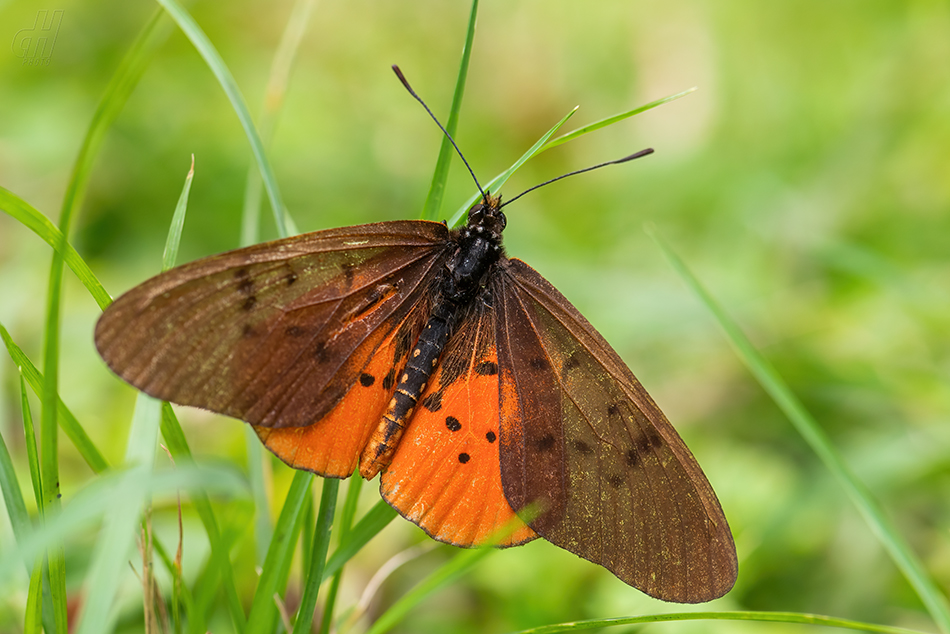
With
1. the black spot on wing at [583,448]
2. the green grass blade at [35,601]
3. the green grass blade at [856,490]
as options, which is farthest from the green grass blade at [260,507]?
the green grass blade at [856,490]

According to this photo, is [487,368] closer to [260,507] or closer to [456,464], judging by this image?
[456,464]

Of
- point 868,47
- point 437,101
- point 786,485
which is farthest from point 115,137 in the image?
point 868,47

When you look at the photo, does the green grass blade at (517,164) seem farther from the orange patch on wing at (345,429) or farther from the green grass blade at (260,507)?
the green grass blade at (260,507)

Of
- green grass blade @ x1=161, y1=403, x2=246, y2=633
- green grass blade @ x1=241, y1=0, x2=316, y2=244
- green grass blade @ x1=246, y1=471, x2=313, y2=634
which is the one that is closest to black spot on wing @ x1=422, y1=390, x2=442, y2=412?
green grass blade @ x1=246, y1=471, x2=313, y2=634

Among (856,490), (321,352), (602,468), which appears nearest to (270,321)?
(321,352)

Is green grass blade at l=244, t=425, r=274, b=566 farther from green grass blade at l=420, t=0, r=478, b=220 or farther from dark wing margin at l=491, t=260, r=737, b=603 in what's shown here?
green grass blade at l=420, t=0, r=478, b=220

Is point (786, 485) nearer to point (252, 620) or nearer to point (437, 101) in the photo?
point (252, 620)
